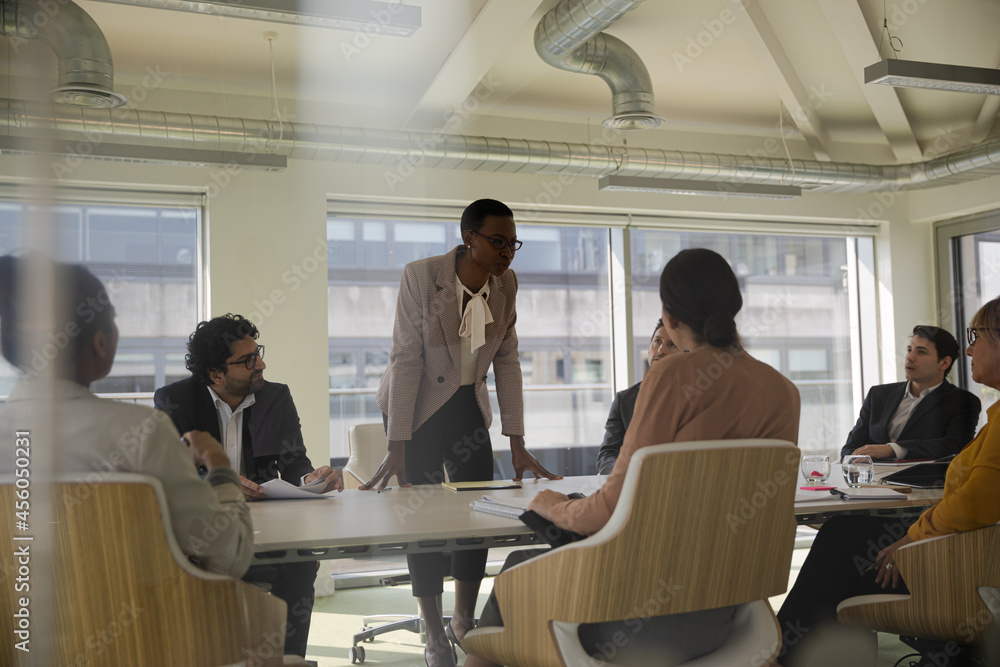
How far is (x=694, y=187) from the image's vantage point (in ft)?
16.0

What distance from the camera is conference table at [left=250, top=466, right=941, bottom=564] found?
1603 mm

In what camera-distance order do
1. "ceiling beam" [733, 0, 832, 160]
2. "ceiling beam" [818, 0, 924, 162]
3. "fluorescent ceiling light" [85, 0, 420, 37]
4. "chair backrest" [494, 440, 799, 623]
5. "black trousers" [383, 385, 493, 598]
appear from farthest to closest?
"ceiling beam" [733, 0, 832, 160]
"ceiling beam" [818, 0, 924, 162]
"fluorescent ceiling light" [85, 0, 420, 37]
"black trousers" [383, 385, 493, 598]
"chair backrest" [494, 440, 799, 623]

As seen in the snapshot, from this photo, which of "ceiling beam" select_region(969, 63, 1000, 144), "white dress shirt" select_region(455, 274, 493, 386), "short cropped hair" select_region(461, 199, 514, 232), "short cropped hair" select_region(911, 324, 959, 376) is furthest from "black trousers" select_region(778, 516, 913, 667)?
"ceiling beam" select_region(969, 63, 1000, 144)

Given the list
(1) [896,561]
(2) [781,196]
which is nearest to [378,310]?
(1) [896,561]

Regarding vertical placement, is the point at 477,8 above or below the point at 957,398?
above

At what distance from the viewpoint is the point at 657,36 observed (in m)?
4.31

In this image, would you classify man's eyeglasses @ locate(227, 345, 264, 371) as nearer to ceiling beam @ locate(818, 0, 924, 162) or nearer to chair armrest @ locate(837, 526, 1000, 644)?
chair armrest @ locate(837, 526, 1000, 644)

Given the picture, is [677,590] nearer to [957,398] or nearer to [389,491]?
[389,491]

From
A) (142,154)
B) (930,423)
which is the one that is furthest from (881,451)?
(142,154)

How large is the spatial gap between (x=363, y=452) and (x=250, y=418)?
4.79 feet

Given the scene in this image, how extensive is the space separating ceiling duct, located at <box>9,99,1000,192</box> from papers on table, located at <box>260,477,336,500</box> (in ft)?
2.45

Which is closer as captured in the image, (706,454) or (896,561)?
(706,454)

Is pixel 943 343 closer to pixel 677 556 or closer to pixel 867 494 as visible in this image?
pixel 867 494

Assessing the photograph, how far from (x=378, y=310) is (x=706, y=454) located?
111 centimetres
